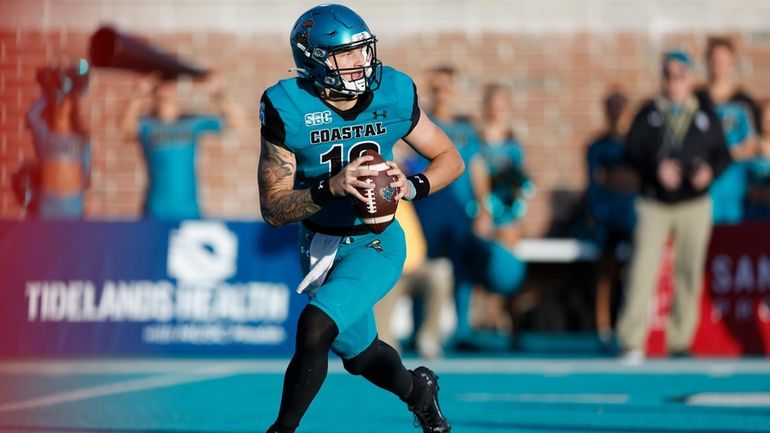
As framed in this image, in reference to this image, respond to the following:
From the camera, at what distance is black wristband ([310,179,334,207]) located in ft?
18.1

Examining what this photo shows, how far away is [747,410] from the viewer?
7949 mm

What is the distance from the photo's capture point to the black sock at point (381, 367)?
19.3 ft

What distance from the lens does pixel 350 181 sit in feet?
17.9

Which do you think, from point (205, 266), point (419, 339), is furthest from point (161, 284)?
point (419, 339)

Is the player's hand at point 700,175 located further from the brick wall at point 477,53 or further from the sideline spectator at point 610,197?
the brick wall at point 477,53

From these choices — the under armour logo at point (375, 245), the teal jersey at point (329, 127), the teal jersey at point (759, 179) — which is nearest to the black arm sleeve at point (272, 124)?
the teal jersey at point (329, 127)

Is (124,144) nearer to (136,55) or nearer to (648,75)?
(136,55)

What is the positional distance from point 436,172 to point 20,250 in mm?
6741

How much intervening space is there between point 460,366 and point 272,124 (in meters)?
5.86

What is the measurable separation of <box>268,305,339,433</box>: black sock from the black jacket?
21.3 ft

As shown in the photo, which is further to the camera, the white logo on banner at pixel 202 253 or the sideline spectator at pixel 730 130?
the sideline spectator at pixel 730 130

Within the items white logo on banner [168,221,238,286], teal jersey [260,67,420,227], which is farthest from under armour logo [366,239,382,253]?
white logo on banner [168,221,238,286]

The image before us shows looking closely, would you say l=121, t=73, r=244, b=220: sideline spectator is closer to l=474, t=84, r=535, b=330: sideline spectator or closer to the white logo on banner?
Result: the white logo on banner

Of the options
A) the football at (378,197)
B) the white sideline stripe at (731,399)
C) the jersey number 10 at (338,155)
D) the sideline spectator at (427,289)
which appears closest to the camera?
the football at (378,197)
